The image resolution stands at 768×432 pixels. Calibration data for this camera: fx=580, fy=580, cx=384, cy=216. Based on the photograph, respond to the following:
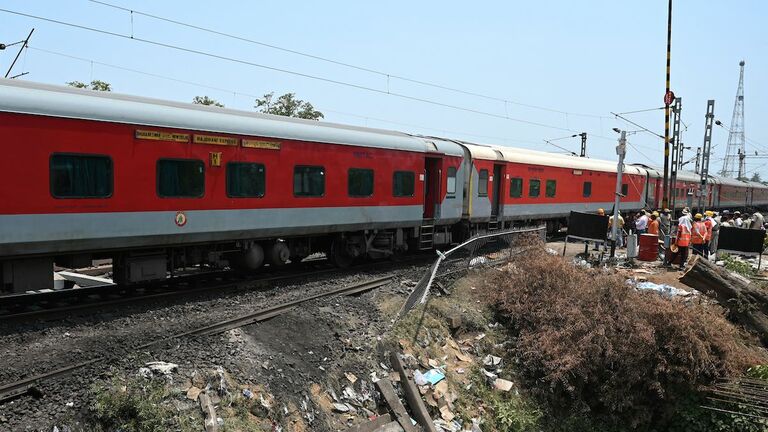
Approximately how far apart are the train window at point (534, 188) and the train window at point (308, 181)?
1129 cm

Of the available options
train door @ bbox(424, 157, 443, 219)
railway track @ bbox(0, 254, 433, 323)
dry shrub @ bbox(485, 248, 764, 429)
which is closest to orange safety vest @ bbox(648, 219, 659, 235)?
train door @ bbox(424, 157, 443, 219)

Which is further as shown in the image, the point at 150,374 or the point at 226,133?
the point at 226,133

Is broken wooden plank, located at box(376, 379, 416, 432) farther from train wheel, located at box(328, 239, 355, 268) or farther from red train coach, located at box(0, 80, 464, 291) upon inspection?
train wheel, located at box(328, 239, 355, 268)

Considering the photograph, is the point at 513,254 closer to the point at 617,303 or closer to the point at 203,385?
the point at 617,303

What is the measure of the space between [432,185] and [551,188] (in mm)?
8514

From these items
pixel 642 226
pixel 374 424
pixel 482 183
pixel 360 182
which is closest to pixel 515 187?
pixel 482 183

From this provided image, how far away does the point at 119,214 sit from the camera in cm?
930

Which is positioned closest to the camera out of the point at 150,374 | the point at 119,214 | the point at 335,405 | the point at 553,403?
the point at 150,374

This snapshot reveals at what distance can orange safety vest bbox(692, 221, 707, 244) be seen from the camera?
1712cm

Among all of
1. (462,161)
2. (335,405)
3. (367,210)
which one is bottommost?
(335,405)

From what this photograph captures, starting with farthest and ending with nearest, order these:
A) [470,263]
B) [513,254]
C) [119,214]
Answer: [513,254] < [470,263] < [119,214]

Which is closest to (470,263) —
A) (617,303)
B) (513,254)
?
(513,254)

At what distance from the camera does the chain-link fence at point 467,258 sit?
427 inches

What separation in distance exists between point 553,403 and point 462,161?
910 centimetres
